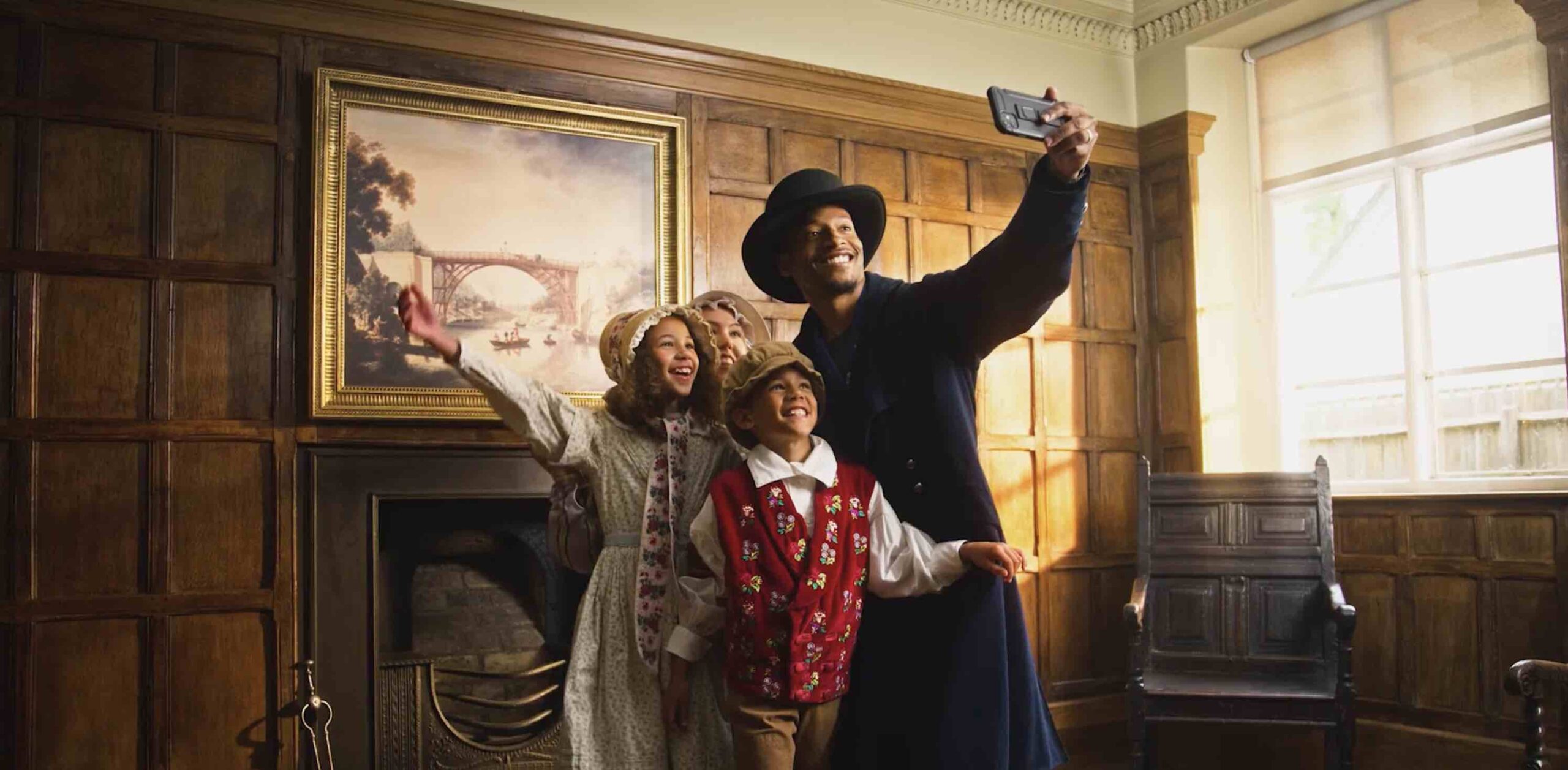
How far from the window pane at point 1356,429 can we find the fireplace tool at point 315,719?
3.96 meters

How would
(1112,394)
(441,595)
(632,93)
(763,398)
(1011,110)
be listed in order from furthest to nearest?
1. (1112,394)
2. (632,93)
3. (441,595)
4. (763,398)
5. (1011,110)

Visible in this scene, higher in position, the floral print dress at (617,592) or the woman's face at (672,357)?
the woman's face at (672,357)

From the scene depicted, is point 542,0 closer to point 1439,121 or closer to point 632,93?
point 632,93

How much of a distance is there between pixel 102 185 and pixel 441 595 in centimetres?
166

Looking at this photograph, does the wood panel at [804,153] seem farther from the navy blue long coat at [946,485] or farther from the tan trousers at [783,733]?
the tan trousers at [783,733]

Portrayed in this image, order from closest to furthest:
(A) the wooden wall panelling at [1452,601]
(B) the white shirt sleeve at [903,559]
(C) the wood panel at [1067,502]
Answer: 1. (B) the white shirt sleeve at [903,559]
2. (A) the wooden wall panelling at [1452,601]
3. (C) the wood panel at [1067,502]

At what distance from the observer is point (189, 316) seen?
12.1 feet

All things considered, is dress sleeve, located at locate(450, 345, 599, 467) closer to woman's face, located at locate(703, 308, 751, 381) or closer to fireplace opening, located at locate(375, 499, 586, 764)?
woman's face, located at locate(703, 308, 751, 381)

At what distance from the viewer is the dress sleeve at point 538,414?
89.0 inches

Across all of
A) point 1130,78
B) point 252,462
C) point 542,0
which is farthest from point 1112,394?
point 252,462

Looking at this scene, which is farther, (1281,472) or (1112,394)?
(1112,394)

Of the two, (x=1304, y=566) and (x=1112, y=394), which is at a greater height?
(x=1112, y=394)

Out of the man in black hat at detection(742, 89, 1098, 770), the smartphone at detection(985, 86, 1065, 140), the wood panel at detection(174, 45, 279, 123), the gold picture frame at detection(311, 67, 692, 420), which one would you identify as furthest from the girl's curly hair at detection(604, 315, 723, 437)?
the wood panel at detection(174, 45, 279, 123)

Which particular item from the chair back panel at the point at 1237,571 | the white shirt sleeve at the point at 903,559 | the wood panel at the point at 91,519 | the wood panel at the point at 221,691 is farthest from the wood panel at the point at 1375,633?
the wood panel at the point at 91,519
